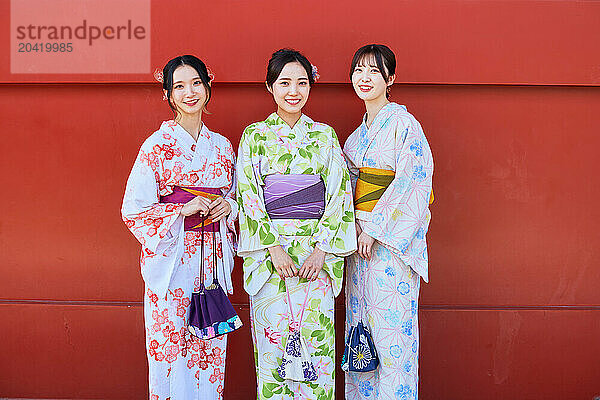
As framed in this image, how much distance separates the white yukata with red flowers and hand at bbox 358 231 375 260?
0.74m

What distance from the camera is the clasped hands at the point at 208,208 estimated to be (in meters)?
2.52

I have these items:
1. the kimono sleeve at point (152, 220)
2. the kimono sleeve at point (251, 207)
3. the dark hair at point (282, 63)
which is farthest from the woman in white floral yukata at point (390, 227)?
the kimono sleeve at point (152, 220)

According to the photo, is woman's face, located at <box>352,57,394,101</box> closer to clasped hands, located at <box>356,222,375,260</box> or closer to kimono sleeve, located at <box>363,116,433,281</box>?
kimono sleeve, located at <box>363,116,433,281</box>

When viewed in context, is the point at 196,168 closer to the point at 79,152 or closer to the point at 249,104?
the point at 249,104

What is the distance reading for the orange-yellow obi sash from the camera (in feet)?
8.83

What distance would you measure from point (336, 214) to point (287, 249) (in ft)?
0.96

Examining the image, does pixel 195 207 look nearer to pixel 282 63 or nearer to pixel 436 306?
pixel 282 63

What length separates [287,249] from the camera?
2633mm

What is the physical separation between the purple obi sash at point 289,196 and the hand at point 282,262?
6.5 inches

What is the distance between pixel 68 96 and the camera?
328 cm

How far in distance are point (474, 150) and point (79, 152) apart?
240 centimetres

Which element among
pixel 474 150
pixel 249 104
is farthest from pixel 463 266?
pixel 249 104

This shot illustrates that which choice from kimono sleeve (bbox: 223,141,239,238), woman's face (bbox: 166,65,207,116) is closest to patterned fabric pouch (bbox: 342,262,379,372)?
kimono sleeve (bbox: 223,141,239,238)

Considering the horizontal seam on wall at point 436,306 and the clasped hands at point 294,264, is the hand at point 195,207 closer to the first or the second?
the clasped hands at point 294,264
